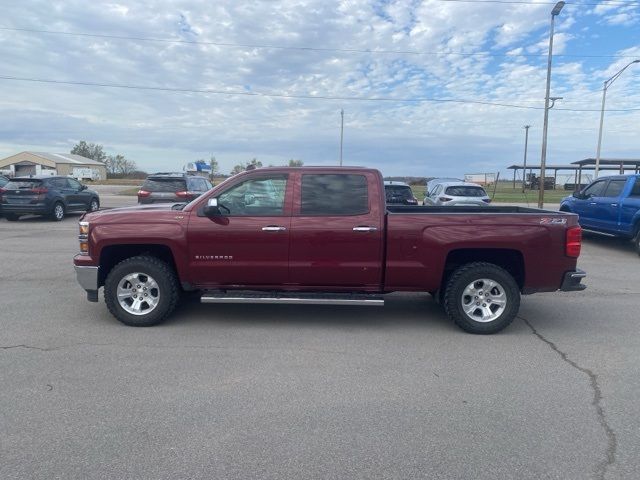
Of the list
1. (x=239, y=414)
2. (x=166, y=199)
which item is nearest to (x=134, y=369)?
(x=239, y=414)

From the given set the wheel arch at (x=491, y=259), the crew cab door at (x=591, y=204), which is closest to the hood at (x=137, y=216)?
the wheel arch at (x=491, y=259)

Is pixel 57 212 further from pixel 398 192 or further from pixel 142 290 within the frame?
pixel 142 290

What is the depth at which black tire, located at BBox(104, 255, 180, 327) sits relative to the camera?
582cm

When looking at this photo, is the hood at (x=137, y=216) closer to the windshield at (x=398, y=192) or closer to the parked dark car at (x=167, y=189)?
the parked dark car at (x=167, y=189)

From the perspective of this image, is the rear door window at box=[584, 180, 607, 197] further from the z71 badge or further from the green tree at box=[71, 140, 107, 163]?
the green tree at box=[71, 140, 107, 163]

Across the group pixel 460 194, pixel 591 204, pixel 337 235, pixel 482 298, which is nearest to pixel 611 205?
pixel 591 204

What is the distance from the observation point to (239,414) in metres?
3.80

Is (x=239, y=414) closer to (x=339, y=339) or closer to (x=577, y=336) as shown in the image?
(x=339, y=339)

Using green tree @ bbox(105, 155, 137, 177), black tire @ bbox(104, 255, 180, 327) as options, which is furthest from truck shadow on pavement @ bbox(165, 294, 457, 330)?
green tree @ bbox(105, 155, 137, 177)

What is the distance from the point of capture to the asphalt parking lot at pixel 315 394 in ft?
10.5

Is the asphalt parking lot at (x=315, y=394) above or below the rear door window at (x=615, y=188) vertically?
below

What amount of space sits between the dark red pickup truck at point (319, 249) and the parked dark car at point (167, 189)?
403 inches

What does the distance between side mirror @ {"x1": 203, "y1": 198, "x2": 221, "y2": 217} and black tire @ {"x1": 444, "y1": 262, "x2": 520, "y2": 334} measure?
280 centimetres

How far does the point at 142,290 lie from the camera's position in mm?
5902
